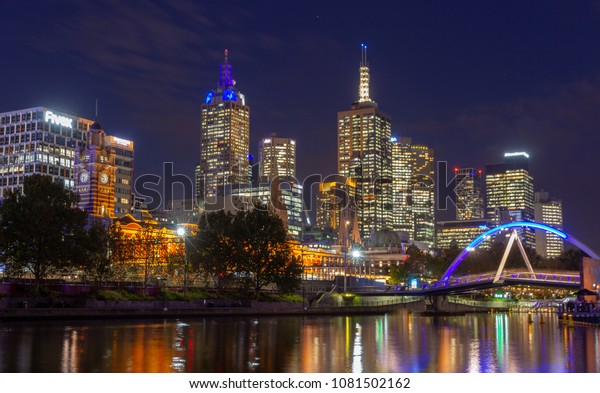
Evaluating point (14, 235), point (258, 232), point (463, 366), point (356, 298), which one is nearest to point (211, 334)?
point (463, 366)

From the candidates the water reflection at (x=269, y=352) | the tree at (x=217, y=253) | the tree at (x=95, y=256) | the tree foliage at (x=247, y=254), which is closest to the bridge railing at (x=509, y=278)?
the tree foliage at (x=247, y=254)

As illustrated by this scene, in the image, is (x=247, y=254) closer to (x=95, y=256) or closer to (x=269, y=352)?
(x=95, y=256)

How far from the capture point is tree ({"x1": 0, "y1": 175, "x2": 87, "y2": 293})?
8788 centimetres

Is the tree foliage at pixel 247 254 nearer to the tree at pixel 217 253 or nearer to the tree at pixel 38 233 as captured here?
the tree at pixel 217 253

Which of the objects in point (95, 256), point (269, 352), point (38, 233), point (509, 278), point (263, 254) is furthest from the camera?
point (263, 254)

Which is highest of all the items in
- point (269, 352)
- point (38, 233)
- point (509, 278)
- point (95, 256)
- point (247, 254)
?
point (38, 233)

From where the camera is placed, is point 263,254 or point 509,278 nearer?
point 509,278

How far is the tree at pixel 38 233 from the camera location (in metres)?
87.9

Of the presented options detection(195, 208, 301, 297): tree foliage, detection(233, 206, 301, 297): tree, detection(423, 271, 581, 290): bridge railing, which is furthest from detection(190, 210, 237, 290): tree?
detection(423, 271, 581, 290): bridge railing

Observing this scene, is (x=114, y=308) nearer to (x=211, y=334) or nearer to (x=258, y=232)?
(x=211, y=334)

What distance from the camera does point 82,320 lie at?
7600 cm

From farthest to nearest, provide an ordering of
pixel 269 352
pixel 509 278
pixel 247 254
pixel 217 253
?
pixel 247 254, pixel 217 253, pixel 509 278, pixel 269 352

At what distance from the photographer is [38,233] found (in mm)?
87938

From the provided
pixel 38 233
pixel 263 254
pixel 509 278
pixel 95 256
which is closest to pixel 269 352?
pixel 38 233
